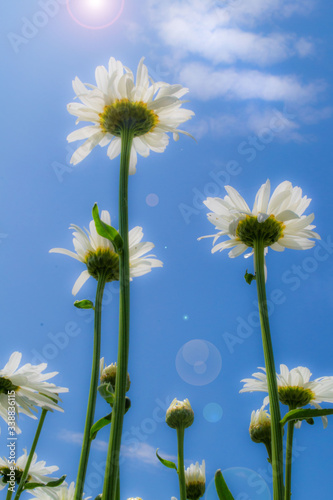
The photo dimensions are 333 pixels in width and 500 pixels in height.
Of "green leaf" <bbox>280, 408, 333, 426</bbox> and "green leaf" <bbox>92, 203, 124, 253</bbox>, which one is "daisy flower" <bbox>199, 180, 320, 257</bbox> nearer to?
"green leaf" <bbox>92, 203, 124, 253</bbox>

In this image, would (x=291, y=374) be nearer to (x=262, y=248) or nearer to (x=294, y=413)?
(x=262, y=248)

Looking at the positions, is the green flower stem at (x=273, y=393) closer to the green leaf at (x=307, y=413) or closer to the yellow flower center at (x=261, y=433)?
the green leaf at (x=307, y=413)

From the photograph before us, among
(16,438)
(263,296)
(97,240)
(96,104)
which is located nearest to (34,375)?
(16,438)

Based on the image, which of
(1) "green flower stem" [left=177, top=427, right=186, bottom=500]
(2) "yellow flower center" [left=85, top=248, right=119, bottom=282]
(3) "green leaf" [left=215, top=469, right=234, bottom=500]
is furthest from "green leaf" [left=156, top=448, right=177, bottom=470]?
(2) "yellow flower center" [left=85, top=248, right=119, bottom=282]

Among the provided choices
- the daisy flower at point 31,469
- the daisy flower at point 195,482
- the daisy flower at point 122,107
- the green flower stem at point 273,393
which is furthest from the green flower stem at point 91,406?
the daisy flower at point 195,482

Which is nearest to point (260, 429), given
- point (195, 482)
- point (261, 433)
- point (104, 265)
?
point (261, 433)
